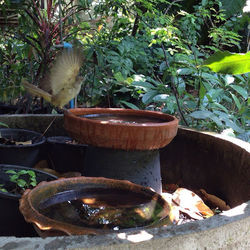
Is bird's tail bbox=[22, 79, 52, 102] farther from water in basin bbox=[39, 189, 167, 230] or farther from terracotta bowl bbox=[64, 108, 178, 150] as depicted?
water in basin bbox=[39, 189, 167, 230]

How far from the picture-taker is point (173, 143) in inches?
77.9

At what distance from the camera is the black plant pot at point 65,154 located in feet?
6.47

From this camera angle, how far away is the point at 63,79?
5.43 ft

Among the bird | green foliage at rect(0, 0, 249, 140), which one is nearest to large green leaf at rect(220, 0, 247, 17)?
green foliage at rect(0, 0, 249, 140)

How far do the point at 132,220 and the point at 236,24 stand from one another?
11.1 ft

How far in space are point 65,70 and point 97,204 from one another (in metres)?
0.72

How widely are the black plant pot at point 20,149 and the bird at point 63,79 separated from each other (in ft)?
1.01

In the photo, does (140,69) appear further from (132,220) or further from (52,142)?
(132,220)

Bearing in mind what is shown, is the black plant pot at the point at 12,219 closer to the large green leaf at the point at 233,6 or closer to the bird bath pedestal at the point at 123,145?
the bird bath pedestal at the point at 123,145

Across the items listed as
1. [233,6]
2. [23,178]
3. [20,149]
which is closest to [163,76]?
[20,149]

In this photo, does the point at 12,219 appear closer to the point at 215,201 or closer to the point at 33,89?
the point at 33,89

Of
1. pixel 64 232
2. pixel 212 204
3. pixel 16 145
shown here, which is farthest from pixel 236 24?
pixel 64 232

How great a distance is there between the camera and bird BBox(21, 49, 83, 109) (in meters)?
1.59

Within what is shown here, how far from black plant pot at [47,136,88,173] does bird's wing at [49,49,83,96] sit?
396 millimetres
